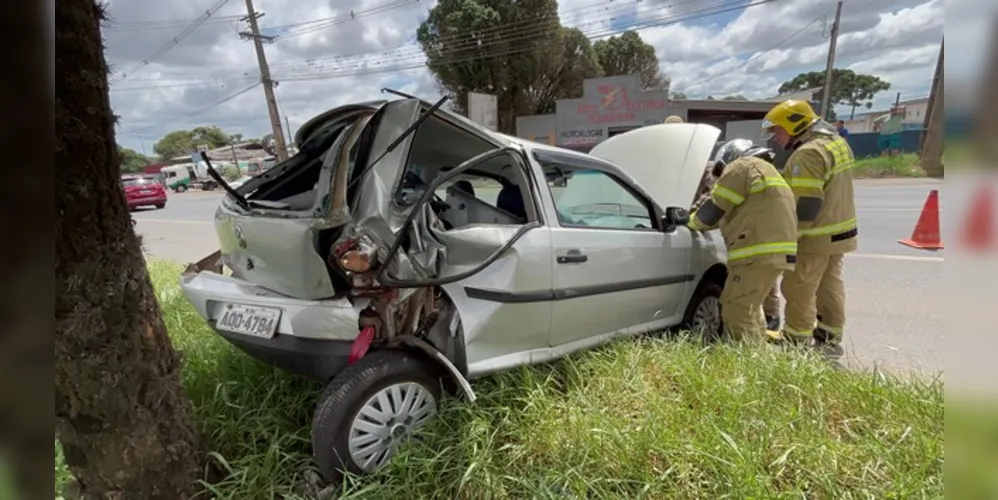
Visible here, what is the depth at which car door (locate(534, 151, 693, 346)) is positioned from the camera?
9.14ft

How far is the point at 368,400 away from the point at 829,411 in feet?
6.91

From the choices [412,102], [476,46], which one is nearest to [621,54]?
[476,46]

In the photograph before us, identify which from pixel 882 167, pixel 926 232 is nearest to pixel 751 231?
pixel 926 232

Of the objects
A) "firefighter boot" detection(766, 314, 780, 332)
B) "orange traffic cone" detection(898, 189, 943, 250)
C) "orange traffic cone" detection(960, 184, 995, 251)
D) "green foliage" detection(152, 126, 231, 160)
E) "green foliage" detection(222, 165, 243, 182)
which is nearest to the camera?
"orange traffic cone" detection(960, 184, 995, 251)

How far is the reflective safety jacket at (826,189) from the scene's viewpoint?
3555 mm

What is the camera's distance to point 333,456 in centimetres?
210

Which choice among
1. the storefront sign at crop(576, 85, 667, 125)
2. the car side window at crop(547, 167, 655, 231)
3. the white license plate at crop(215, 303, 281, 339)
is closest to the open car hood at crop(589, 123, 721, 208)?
the car side window at crop(547, 167, 655, 231)

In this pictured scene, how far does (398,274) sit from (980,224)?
74.4 inches

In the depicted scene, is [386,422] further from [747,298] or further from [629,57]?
[629,57]

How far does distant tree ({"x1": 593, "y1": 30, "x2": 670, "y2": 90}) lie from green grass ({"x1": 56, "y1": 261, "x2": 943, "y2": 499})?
34.4 metres

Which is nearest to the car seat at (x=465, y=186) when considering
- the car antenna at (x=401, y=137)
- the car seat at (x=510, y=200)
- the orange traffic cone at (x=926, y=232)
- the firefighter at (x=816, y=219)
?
the car seat at (x=510, y=200)

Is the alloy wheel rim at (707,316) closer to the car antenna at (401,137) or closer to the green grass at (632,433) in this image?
the green grass at (632,433)

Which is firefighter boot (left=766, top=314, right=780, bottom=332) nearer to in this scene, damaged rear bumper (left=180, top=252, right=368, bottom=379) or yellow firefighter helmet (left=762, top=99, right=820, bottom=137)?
yellow firefighter helmet (left=762, top=99, right=820, bottom=137)

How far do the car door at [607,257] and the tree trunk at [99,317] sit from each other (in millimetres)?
1765
